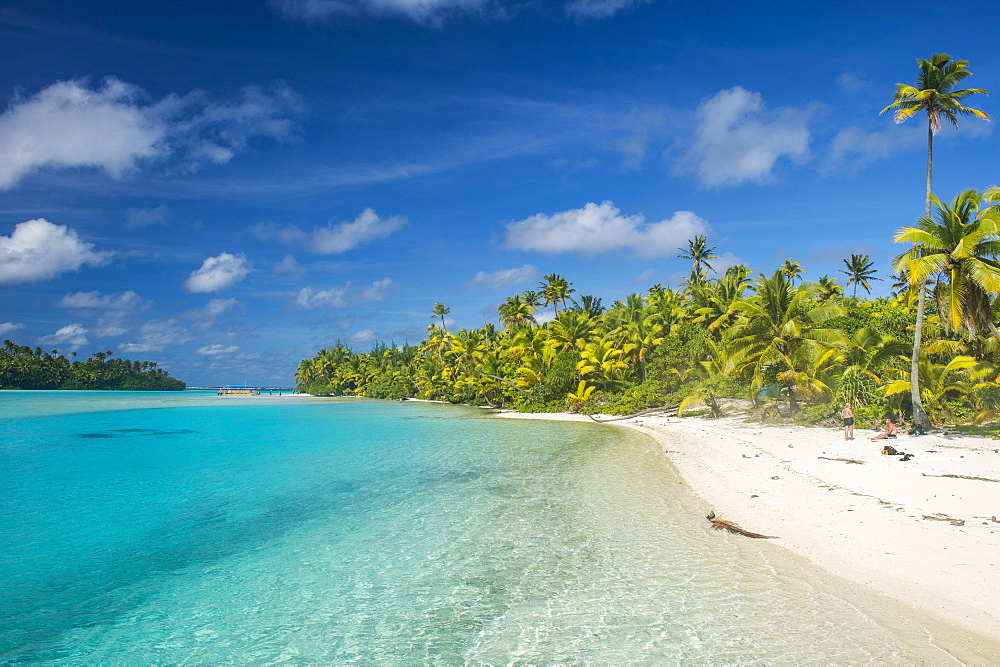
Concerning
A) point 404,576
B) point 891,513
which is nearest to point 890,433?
point 891,513

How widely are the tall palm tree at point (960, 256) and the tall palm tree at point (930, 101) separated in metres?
1.27

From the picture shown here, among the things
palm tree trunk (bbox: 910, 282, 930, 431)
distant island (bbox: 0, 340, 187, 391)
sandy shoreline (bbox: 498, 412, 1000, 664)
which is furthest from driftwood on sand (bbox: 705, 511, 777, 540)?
distant island (bbox: 0, 340, 187, 391)

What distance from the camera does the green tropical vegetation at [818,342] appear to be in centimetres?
1577

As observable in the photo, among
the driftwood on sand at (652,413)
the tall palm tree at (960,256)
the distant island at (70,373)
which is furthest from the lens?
the distant island at (70,373)

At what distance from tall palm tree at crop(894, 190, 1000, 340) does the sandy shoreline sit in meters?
3.92

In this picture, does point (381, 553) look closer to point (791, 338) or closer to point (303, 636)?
point (303, 636)

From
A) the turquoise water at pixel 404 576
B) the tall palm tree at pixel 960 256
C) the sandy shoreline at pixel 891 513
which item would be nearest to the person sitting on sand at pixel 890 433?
the sandy shoreline at pixel 891 513

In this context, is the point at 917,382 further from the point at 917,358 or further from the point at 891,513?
the point at 891,513

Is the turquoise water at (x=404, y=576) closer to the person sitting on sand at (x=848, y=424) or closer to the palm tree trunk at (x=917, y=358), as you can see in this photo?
the person sitting on sand at (x=848, y=424)

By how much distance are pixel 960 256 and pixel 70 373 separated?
555 feet

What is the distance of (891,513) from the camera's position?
9.55m

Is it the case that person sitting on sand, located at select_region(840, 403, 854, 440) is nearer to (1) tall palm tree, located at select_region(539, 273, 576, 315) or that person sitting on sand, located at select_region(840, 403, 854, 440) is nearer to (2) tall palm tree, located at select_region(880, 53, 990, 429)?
(2) tall palm tree, located at select_region(880, 53, 990, 429)

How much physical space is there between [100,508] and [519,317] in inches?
1979

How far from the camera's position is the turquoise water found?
6.25m
